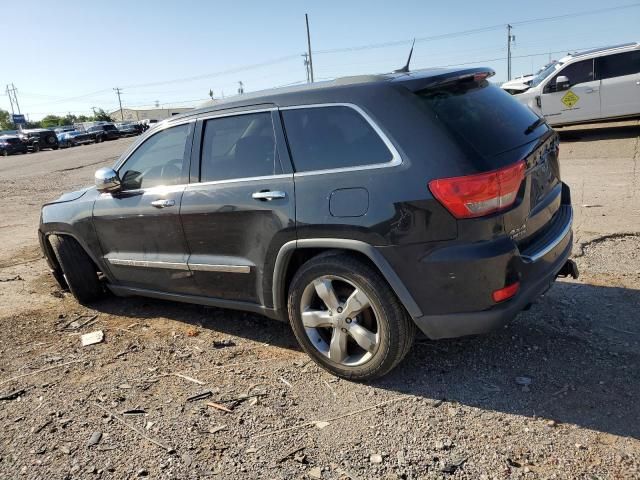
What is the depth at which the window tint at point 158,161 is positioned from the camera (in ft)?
13.2

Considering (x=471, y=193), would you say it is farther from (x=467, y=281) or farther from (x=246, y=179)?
(x=246, y=179)

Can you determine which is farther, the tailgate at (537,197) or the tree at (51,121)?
the tree at (51,121)

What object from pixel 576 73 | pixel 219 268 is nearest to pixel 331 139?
pixel 219 268

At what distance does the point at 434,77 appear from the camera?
10.2 ft

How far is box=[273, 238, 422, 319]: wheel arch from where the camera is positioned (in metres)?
2.98

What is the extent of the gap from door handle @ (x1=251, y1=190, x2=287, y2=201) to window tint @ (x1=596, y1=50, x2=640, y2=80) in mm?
12342

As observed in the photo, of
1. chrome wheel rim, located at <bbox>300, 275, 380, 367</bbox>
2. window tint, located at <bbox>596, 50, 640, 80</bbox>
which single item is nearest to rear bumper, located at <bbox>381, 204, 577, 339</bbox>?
chrome wheel rim, located at <bbox>300, 275, 380, 367</bbox>

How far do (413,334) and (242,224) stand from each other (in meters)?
1.31

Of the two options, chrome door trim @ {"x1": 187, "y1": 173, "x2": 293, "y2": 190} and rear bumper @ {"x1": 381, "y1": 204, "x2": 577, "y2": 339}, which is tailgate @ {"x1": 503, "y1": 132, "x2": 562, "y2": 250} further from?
chrome door trim @ {"x1": 187, "y1": 173, "x2": 293, "y2": 190}

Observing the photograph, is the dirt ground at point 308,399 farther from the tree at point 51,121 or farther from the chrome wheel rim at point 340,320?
the tree at point 51,121

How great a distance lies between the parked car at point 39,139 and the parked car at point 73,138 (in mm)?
1475

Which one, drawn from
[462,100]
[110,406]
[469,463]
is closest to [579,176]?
[462,100]

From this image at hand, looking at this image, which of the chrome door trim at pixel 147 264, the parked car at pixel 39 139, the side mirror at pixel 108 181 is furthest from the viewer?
the parked car at pixel 39 139

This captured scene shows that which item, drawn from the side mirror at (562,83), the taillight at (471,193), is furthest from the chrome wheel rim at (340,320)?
the side mirror at (562,83)
